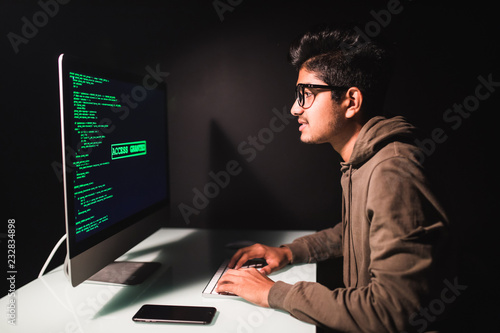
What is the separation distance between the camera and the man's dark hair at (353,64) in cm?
117

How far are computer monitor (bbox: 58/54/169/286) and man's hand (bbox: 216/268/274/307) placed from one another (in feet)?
1.14

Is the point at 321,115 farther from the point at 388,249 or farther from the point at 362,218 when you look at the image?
the point at 388,249

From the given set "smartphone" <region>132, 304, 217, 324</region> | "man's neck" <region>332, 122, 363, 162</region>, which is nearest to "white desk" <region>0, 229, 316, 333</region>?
"smartphone" <region>132, 304, 217, 324</region>

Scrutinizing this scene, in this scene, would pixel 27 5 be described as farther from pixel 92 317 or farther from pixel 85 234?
pixel 92 317

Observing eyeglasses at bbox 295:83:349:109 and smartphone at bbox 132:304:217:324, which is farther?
eyeglasses at bbox 295:83:349:109

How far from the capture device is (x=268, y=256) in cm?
133

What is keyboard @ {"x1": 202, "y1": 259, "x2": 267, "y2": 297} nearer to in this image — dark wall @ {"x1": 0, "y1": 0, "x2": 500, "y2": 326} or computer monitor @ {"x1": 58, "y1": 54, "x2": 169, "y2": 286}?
computer monitor @ {"x1": 58, "y1": 54, "x2": 169, "y2": 286}

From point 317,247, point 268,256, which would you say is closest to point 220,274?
point 268,256

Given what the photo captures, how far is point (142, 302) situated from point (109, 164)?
1.40 feet

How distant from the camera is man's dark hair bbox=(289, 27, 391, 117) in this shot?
1.17 metres

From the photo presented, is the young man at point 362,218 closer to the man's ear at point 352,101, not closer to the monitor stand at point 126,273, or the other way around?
the man's ear at point 352,101

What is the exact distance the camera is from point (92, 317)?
96 centimetres

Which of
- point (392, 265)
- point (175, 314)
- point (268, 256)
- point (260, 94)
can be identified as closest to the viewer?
point (392, 265)

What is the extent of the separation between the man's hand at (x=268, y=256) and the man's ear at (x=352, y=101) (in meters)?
0.55
